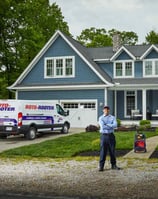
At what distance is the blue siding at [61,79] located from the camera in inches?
1231

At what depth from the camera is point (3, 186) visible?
977 cm

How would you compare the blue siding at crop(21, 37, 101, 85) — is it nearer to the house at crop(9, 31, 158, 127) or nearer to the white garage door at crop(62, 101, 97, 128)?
the house at crop(9, 31, 158, 127)

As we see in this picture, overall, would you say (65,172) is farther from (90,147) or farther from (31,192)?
(90,147)

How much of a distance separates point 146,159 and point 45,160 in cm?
349

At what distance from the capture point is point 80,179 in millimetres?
10367

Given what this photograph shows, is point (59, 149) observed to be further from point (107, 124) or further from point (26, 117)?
point (26, 117)

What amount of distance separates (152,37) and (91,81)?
30.6 metres

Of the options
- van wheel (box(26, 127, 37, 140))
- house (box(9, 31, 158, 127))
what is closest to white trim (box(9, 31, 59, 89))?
house (box(9, 31, 158, 127))

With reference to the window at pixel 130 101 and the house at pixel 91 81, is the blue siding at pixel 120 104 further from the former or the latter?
the window at pixel 130 101

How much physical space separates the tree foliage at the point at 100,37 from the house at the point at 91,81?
78.9 feet

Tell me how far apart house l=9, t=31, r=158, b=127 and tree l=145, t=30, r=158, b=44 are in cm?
2536

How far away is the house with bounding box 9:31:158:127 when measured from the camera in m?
30.7

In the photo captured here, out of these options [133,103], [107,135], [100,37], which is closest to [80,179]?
[107,135]

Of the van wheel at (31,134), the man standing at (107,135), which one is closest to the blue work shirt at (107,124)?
the man standing at (107,135)
